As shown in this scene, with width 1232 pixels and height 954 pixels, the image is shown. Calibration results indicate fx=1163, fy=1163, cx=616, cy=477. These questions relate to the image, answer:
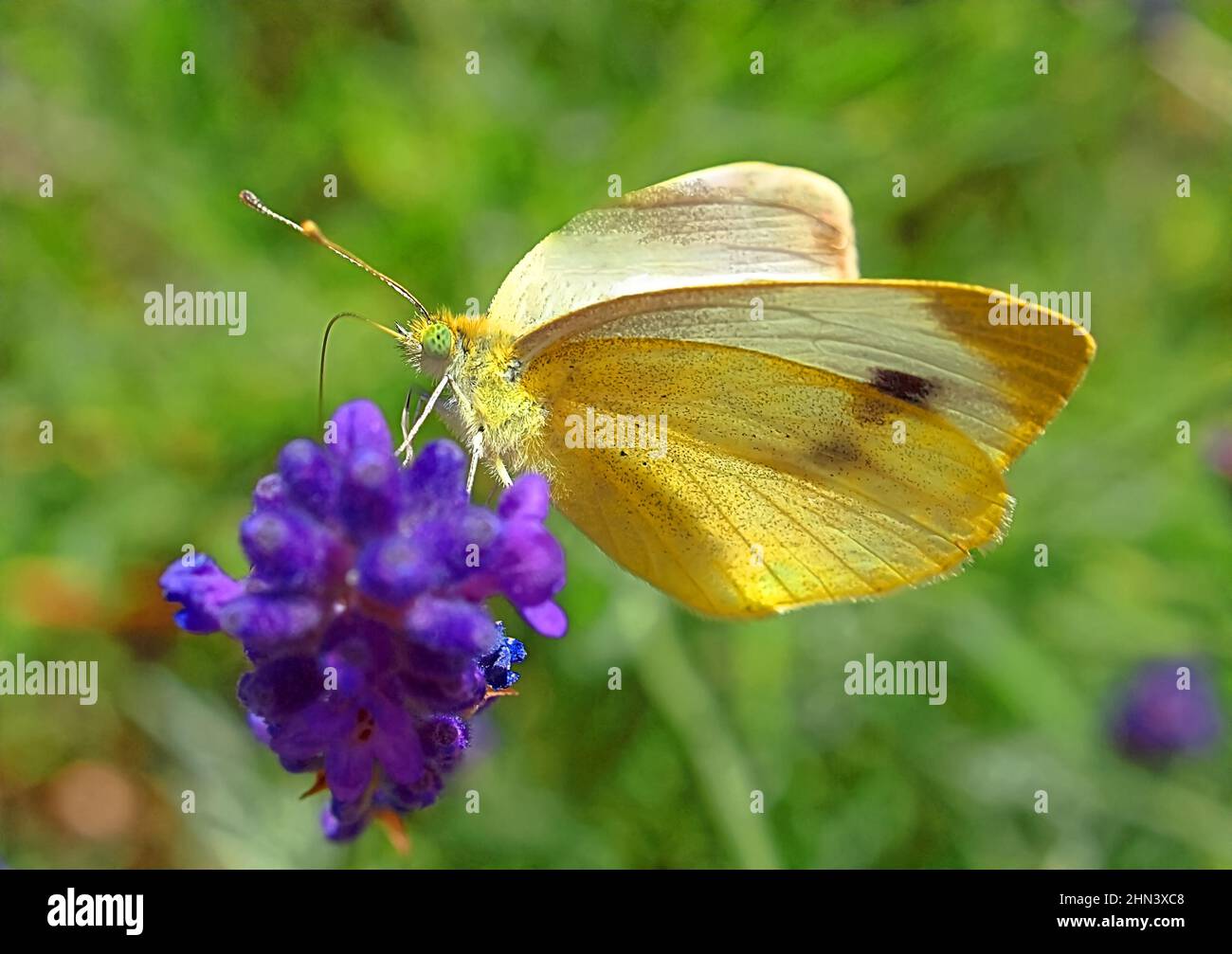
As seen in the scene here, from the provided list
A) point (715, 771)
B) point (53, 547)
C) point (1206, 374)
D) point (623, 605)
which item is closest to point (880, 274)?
point (1206, 374)

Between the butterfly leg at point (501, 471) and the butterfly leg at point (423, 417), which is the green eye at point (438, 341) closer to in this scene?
the butterfly leg at point (423, 417)

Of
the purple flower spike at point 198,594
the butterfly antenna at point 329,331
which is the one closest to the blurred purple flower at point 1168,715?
the butterfly antenna at point 329,331

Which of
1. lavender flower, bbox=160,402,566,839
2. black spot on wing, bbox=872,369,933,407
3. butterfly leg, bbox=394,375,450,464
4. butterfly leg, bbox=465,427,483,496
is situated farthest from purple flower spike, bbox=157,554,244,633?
black spot on wing, bbox=872,369,933,407

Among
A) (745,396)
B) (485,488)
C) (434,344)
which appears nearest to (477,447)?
(434,344)

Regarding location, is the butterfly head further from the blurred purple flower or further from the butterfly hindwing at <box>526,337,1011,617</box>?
the blurred purple flower

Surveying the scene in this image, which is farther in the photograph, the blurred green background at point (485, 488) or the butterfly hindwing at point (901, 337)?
the blurred green background at point (485, 488)

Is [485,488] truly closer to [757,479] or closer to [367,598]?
[757,479]

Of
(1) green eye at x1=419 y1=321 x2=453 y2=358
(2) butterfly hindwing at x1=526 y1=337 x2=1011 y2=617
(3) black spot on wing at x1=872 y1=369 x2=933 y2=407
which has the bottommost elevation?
(2) butterfly hindwing at x1=526 y1=337 x2=1011 y2=617
